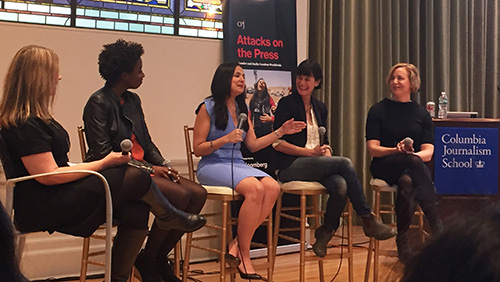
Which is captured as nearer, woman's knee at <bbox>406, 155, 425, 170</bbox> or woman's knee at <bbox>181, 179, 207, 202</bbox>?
woman's knee at <bbox>181, 179, 207, 202</bbox>

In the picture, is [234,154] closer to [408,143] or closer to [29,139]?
[408,143]

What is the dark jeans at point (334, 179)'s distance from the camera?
10.5ft

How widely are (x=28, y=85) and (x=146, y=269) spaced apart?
39.5 inches

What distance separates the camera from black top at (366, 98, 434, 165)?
3.60m

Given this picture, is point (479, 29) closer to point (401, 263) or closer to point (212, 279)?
point (212, 279)

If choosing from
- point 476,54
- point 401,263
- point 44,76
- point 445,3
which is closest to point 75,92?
point 44,76

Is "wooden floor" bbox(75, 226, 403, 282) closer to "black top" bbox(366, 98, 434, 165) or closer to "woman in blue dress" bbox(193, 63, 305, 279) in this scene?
"woman in blue dress" bbox(193, 63, 305, 279)

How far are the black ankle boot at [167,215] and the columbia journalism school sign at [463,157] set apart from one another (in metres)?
2.38

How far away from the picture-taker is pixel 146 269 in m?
2.82

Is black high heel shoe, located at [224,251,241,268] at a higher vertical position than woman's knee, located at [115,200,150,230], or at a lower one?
lower

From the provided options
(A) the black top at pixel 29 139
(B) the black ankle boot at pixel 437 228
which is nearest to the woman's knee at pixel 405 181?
(A) the black top at pixel 29 139

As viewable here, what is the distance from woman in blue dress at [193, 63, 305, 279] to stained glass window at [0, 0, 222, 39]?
2.80 feet

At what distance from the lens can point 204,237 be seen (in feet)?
12.8

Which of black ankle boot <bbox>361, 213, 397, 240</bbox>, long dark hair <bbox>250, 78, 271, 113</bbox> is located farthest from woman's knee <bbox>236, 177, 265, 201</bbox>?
long dark hair <bbox>250, 78, 271, 113</bbox>
